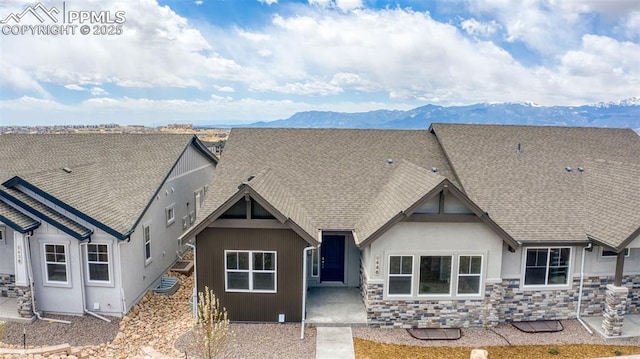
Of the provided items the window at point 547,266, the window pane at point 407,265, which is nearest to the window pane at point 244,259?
the window pane at point 407,265

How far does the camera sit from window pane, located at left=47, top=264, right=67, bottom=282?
12.2 metres

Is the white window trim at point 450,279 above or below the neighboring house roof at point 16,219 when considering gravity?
below

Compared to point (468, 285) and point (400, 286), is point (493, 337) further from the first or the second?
point (400, 286)

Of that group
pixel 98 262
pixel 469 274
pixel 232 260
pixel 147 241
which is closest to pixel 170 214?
pixel 147 241

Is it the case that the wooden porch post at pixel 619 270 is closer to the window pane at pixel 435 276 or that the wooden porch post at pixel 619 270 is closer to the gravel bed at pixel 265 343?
the window pane at pixel 435 276

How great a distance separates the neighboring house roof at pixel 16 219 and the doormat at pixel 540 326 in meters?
15.6

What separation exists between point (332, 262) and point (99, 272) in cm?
807

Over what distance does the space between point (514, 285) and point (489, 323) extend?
153 cm

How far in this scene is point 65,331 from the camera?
37.6 ft

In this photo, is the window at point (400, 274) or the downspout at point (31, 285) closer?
the downspout at point (31, 285)

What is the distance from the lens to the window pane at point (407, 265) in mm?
12281

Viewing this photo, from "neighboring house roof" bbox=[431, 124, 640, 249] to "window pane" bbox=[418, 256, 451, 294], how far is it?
8.40ft

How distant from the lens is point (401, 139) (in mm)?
18281

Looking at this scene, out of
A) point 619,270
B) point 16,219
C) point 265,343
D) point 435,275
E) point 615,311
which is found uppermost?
point 16,219
